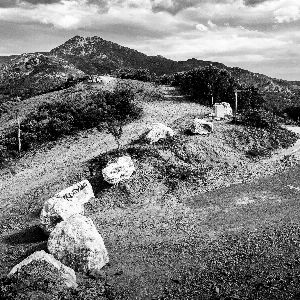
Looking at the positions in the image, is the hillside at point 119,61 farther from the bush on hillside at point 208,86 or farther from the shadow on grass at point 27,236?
the shadow on grass at point 27,236

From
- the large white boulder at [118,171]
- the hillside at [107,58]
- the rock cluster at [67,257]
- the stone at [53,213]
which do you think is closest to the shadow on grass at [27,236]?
the stone at [53,213]

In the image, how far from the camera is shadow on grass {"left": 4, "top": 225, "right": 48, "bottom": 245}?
24562 mm

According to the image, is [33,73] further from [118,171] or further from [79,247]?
[79,247]

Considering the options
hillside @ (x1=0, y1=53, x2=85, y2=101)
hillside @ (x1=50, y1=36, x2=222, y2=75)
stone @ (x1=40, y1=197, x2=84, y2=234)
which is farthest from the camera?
hillside @ (x1=50, y1=36, x2=222, y2=75)

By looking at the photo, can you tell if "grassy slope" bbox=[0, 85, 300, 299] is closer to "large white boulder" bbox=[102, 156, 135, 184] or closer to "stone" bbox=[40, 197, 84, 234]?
"large white boulder" bbox=[102, 156, 135, 184]

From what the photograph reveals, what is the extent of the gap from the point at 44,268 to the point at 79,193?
30.0 ft

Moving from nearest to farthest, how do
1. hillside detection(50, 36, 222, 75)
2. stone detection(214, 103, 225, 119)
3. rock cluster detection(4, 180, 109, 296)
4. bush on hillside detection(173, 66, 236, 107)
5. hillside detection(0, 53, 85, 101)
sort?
rock cluster detection(4, 180, 109, 296), stone detection(214, 103, 225, 119), bush on hillside detection(173, 66, 236, 107), hillside detection(0, 53, 85, 101), hillside detection(50, 36, 222, 75)

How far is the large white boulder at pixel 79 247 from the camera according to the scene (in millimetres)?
20531

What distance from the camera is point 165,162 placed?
3256cm

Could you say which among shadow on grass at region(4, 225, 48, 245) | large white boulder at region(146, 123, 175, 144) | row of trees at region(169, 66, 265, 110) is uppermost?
row of trees at region(169, 66, 265, 110)

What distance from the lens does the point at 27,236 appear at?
2516 cm

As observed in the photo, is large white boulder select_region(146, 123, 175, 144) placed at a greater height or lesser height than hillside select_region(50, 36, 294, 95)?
lesser

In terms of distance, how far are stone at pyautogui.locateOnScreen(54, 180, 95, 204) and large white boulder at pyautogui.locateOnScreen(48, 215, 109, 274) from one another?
5763 mm

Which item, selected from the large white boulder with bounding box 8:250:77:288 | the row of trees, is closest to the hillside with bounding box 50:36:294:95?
the row of trees
